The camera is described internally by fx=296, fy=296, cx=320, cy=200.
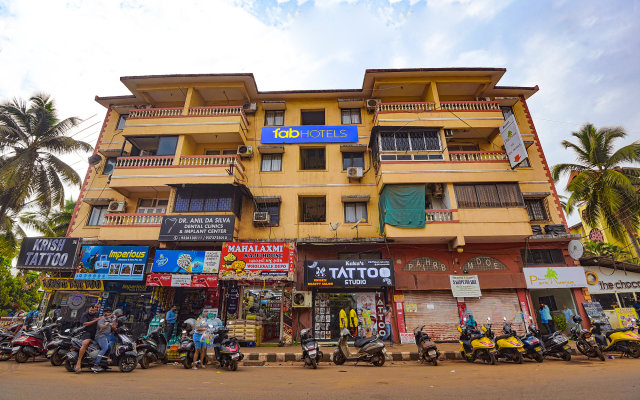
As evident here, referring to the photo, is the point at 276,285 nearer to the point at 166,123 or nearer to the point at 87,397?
the point at 87,397

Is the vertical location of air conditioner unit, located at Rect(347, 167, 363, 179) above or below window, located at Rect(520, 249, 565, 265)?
above

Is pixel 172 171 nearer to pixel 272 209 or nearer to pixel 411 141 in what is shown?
pixel 272 209

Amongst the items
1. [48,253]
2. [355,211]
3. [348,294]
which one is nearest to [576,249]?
[355,211]

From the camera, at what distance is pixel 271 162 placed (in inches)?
651

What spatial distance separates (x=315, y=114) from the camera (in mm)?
18266

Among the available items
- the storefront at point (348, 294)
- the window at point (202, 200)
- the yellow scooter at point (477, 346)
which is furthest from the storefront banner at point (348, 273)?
the window at point (202, 200)

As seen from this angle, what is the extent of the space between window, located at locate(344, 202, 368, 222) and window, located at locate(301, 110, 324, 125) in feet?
19.3

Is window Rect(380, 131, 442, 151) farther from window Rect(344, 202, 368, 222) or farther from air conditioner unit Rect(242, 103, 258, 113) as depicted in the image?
air conditioner unit Rect(242, 103, 258, 113)

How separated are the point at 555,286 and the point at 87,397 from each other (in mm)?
17020

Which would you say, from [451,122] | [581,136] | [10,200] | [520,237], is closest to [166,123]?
[10,200]

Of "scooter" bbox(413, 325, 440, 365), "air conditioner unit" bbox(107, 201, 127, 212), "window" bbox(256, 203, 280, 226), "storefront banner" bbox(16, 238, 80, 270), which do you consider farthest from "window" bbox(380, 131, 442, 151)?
"storefront banner" bbox(16, 238, 80, 270)

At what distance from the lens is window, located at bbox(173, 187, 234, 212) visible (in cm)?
1462

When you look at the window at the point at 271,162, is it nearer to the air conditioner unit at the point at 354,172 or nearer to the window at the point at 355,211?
the air conditioner unit at the point at 354,172

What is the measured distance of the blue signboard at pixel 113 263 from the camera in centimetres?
1337
